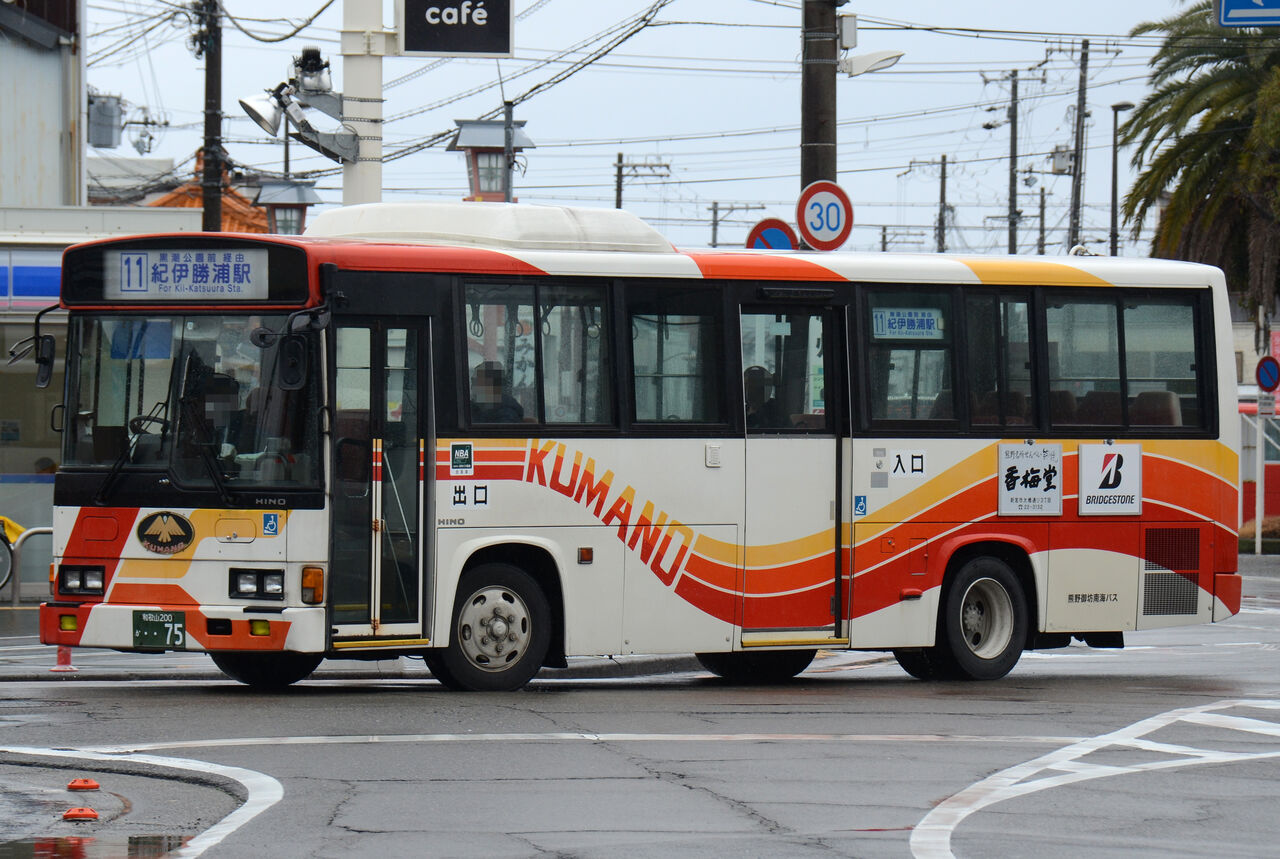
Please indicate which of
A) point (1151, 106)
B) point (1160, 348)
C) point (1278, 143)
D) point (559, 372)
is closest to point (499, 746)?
point (559, 372)

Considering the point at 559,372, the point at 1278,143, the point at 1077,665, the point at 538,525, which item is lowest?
the point at 1077,665

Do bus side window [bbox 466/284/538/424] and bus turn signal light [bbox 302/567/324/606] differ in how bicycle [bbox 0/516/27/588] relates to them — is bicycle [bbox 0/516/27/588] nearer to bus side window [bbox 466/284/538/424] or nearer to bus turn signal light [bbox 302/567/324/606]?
bus turn signal light [bbox 302/567/324/606]

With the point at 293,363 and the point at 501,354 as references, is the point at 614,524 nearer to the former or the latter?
the point at 501,354

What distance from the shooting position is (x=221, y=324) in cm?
1241

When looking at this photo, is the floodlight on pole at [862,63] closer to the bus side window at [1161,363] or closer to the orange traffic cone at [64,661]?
the bus side window at [1161,363]

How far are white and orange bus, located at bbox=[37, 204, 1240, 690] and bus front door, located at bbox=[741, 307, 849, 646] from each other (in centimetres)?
2

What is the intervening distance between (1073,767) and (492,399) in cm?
484

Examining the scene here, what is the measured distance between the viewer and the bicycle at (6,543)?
2025 cm

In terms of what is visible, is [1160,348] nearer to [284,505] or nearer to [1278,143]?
[284,505]

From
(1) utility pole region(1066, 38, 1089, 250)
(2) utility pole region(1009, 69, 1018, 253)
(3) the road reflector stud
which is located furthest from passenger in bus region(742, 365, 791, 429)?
(2) utility pole region(1009, 69, 1018, 253)

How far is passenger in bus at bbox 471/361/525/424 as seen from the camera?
1282 cm

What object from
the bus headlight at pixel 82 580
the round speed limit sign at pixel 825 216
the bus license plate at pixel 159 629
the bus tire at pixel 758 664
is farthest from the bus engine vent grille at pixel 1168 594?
the bus headlight at pixel 82 580

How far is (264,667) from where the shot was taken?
532 inches

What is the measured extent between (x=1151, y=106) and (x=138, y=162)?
7091cm
